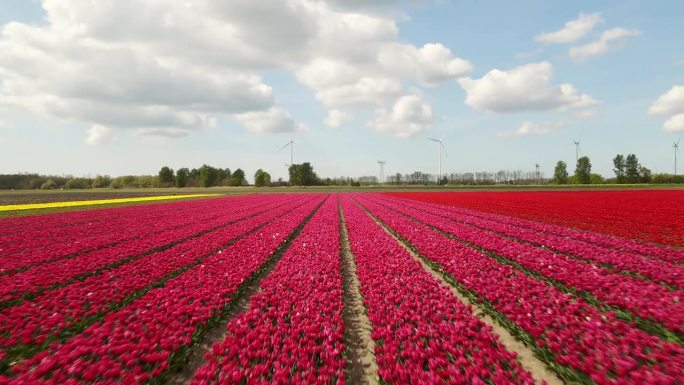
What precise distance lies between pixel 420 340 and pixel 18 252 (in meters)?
16.2

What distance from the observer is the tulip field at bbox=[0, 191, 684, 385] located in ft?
14.9

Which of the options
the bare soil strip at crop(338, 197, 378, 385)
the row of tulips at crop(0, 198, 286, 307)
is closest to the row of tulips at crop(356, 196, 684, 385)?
the bare soil strip at crop(338, 197, 378, 385)

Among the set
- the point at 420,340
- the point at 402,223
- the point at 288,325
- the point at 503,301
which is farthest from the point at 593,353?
Result: the point at 402,223

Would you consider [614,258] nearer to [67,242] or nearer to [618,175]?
[67,242]

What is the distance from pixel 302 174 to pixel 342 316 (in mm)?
178420

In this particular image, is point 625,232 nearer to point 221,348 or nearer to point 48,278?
point 221,348

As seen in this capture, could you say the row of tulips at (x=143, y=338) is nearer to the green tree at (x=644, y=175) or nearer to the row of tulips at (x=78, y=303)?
the row of tulips at (x=78, y=303)

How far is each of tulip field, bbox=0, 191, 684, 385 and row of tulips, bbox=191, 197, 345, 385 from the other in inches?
1.2

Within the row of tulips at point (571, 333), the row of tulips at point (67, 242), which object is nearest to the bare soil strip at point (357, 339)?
the row of tulips at point (571, 333)

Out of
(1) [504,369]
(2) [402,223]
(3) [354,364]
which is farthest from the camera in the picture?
(2) [402,223]

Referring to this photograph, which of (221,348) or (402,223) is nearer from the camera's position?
(221,348)

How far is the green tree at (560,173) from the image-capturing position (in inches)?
6282

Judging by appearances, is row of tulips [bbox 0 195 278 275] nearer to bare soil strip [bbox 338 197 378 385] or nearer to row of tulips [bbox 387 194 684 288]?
bare soil strip [bbox 338 197 378 385]

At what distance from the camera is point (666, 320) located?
5902mm
